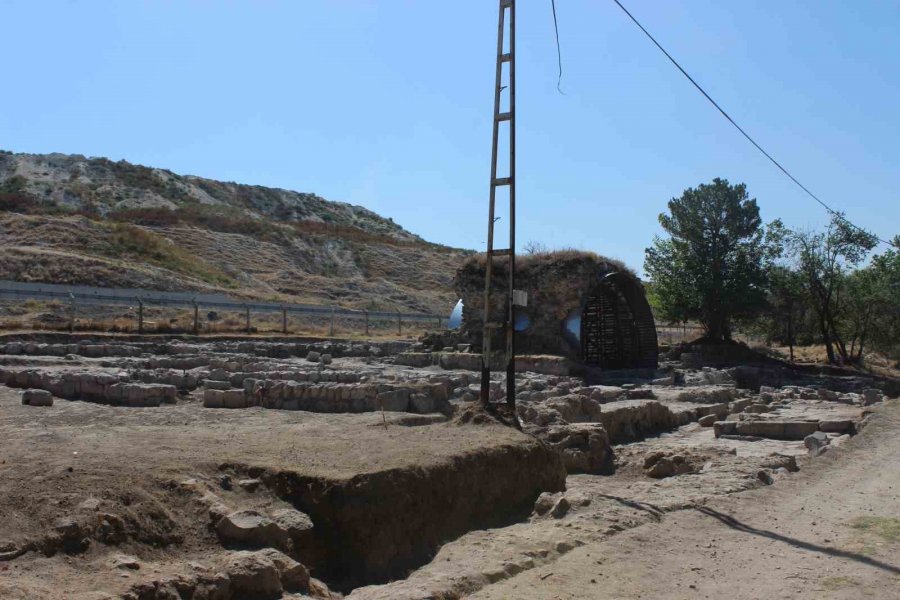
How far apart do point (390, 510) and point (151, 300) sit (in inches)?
1186

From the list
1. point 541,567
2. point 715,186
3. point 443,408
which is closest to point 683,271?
point 715,186

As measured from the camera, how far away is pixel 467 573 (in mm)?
6285

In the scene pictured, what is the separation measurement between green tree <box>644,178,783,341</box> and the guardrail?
47.1 feet

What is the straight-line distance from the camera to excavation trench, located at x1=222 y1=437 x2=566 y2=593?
274 inches

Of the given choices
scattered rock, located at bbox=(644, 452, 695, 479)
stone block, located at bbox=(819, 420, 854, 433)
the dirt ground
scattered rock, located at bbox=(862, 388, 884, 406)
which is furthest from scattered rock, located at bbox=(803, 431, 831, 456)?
scattered rock, located at bbox=(862, 388, 884, 406)

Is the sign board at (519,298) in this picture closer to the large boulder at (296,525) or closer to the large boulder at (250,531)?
the large boulder at (296,525)

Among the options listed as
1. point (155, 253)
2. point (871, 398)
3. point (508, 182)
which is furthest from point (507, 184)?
point (155, 253)

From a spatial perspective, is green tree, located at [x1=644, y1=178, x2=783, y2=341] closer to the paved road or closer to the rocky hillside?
the paved road

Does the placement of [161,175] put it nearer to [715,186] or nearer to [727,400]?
[715,186]

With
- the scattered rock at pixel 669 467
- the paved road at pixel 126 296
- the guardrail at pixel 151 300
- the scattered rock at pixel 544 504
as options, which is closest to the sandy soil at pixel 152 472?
the scattered rock at pixel 544 504

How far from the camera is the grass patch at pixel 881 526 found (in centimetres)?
743

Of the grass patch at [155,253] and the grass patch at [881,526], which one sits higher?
the grass patch at [155,253]

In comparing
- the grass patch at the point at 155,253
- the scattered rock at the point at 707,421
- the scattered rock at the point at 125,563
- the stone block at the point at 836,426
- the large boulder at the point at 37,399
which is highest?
the grass patch at the point at 155,253

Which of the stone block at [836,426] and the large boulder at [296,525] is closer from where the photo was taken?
the large boulder at [296,525]
